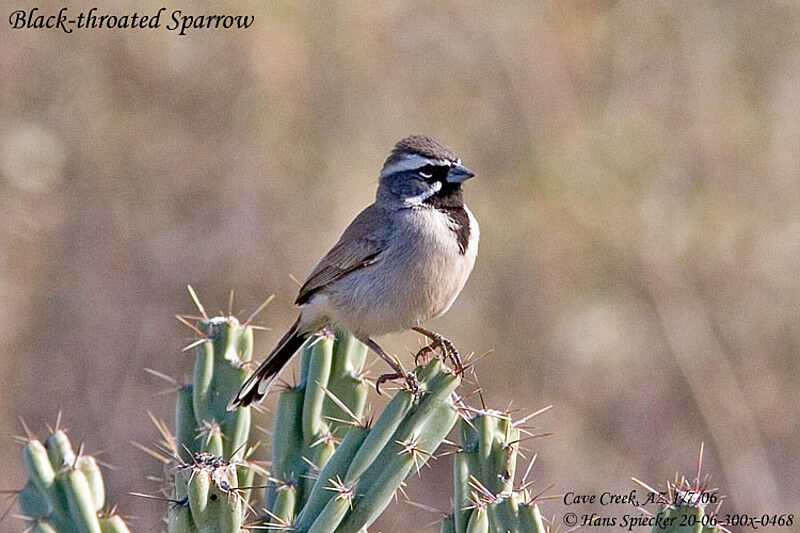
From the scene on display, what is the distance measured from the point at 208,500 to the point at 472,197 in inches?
212

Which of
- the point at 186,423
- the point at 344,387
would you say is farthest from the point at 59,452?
the point at 344,387

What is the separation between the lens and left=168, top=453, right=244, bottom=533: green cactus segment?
343cm

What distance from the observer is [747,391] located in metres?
8.16

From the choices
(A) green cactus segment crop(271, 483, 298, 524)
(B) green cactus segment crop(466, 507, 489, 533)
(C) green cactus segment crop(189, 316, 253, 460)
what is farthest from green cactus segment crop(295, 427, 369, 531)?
(C) green cactus segment crop(189, 316, 253, 460)

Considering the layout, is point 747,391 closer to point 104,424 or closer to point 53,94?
point 104,424

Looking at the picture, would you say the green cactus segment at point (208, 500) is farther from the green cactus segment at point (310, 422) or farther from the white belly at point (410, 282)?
the white belly at point (410, 282)

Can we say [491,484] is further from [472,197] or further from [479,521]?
[472,197]

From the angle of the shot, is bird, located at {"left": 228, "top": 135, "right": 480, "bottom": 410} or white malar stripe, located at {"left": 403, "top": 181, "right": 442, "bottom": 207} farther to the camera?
white malar stripe, located at {"left": 403, "top": 181, "right": 442, "bottom": 207}

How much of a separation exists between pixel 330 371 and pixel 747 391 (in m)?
4.53

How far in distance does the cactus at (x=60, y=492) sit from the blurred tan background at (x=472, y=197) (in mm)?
3805

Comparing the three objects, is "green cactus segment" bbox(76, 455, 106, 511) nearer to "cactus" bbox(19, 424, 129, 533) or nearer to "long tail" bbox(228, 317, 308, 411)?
"cactus" bbox(19, 424, 129, 533)

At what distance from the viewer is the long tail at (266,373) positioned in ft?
15.0

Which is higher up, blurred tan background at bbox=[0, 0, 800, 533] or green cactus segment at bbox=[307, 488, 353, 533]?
blurred tan background at bbox=[0, 0, 800, 533]

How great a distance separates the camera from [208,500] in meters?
3.47
